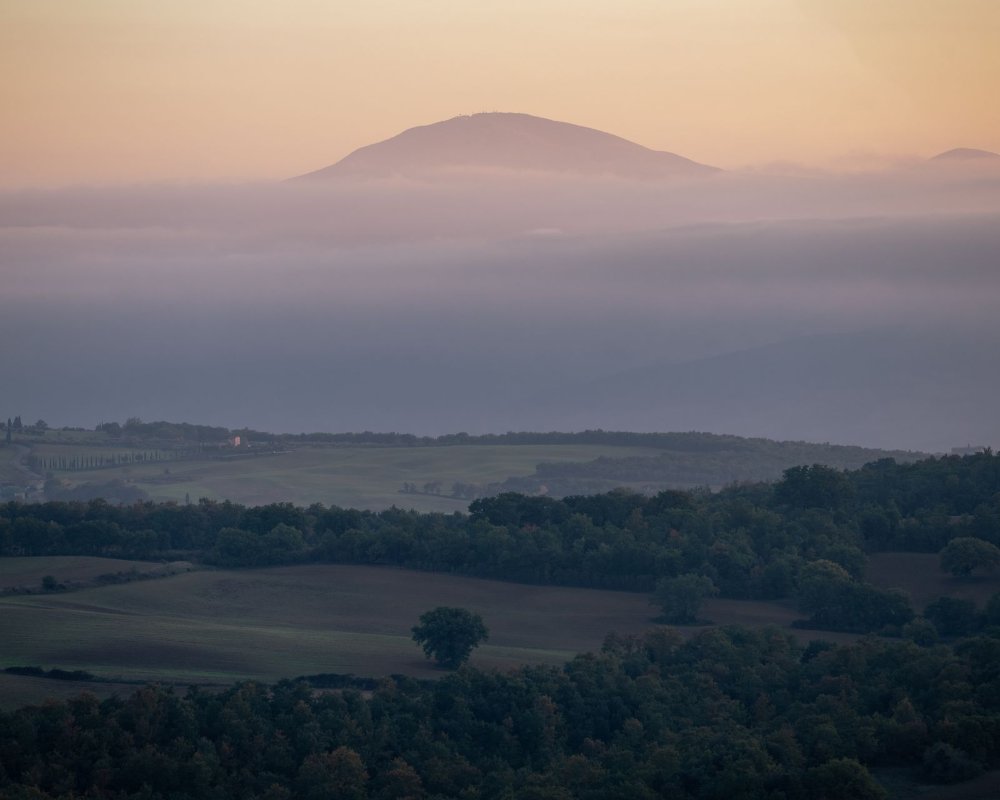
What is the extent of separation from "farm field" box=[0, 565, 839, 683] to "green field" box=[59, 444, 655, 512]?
181ft

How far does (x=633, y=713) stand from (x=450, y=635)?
41.0ft

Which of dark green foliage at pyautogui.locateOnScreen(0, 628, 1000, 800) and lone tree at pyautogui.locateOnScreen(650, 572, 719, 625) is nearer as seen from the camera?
dark green foliage at pyautogui.locateOnScreen(0, 628, 1000, 800)

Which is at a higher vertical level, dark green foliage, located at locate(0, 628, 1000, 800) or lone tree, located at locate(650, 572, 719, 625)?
lone tree, located at locate(650, 572, 719, 625)

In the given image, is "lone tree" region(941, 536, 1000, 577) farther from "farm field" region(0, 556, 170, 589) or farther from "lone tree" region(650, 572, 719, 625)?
"farm field" region(0, 556, 170, 589)

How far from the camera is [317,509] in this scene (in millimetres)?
99312

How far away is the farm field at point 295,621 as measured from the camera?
64250mm

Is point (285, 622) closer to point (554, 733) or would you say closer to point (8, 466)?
point (554, 733)

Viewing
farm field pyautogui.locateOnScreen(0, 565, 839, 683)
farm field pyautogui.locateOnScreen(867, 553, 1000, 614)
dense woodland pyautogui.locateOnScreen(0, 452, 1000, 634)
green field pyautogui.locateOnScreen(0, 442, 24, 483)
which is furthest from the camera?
green field pyautogui.locateOnScreen(0, 442, 24, 483)

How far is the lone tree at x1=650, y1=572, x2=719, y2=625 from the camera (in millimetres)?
77000

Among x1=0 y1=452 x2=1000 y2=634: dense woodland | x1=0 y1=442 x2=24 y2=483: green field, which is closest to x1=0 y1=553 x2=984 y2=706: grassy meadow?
x1=0 y1=452 x2=1000 y2=634: dense woodland

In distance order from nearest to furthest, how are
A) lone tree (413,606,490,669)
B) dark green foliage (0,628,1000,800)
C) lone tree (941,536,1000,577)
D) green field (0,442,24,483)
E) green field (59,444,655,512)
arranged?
1. dark green foliage (0,628,1000,800)
2. lone tree (413,606,490,669)
3. lone tree (941,536,1000,577)
4. green field (59,444,655,512)
5. green field (0,442,24,483)

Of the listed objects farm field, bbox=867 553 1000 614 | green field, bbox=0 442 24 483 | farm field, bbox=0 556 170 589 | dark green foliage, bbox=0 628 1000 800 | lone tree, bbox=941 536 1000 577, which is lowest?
dark green foliage, bbox=0 628 1000 800

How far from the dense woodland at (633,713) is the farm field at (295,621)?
11.2ft

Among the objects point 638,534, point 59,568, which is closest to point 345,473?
point 638,534
